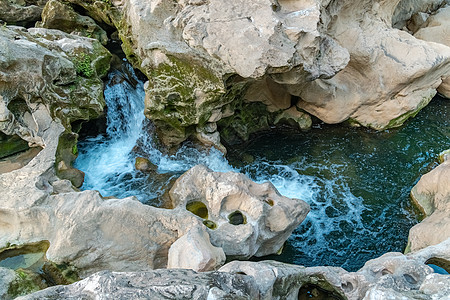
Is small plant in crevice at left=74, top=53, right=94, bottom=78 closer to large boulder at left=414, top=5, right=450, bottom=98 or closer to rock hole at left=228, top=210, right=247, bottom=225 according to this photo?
rock hole at left=228, top=210, right=247, bottom=225

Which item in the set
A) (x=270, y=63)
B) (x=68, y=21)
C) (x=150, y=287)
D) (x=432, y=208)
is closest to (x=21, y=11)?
(x=68, y=21)

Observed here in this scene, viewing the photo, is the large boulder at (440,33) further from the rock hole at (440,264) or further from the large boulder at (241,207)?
the rock hole at (440,264)

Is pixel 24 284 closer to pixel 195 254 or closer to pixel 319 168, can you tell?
pixel 195 254

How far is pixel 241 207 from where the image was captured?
19.8 feet

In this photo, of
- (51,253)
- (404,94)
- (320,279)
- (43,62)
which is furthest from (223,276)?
(404,94)

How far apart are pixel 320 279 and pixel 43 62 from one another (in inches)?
239

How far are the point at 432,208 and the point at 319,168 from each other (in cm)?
245

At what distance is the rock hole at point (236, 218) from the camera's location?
19.6ft

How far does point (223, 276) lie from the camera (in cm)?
326

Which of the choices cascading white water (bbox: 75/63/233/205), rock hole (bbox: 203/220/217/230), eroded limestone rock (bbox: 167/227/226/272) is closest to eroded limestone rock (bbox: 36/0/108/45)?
cascading white water (bbox: 75/63/233/205)

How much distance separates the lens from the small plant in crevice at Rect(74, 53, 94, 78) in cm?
812

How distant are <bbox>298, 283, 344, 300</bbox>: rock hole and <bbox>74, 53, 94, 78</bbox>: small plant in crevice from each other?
246 inches

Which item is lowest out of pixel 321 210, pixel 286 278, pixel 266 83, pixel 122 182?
pixel 321 210

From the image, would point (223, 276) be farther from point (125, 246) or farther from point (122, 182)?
point (122, 182)
